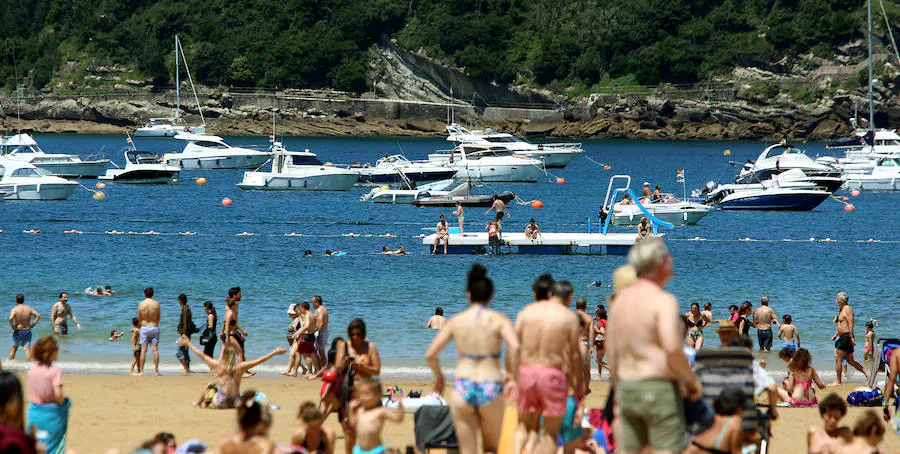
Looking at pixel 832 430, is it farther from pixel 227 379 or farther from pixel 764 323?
pixel 764 323

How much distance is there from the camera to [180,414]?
11828 millimetres

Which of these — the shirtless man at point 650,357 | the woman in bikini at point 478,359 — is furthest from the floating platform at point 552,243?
the shirtless man at point 650,357

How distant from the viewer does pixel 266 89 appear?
117438 millimetres

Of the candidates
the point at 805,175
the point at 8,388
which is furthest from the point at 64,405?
the point at 805,175

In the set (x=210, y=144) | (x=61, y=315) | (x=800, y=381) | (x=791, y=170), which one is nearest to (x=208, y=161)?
(x=210, y=144)

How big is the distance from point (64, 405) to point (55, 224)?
3329 cm

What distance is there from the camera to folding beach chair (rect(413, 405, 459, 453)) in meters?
8.43

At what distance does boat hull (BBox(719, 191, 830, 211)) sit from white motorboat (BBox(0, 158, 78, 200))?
2815cm

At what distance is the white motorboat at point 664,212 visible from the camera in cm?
3749

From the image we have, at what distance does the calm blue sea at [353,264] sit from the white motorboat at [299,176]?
19.8 inches

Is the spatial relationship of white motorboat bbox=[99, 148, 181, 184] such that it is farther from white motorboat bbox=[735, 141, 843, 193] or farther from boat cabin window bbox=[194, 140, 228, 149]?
white motorboat bbox=[735, 141, 843, 193]

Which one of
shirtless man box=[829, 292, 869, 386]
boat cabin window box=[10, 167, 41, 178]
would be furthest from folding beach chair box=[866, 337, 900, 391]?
boat cabin window box=[10, 167, 41, 178]

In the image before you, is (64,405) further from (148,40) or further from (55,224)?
(148,40)

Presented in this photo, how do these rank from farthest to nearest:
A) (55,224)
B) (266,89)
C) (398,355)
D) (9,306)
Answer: (266,89)
(55,224)
(9,306)
(398,355)
